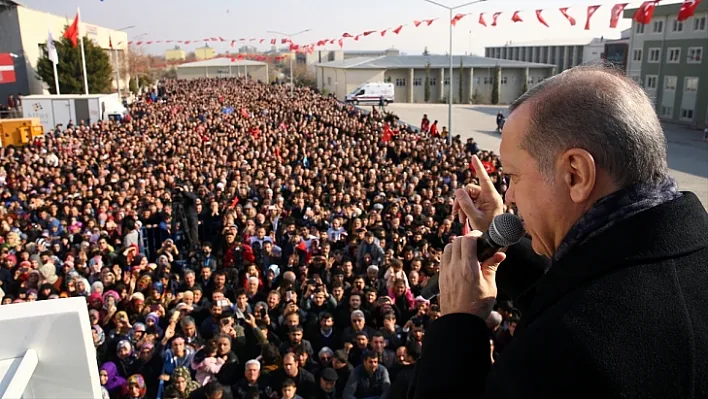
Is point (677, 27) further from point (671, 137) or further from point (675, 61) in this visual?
point (671, 137)

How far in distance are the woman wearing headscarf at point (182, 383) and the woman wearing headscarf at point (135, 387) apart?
0.27 meters

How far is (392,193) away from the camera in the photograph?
1148 centimetres

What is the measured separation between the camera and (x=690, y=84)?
36.3 m

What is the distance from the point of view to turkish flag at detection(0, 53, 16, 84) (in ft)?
110

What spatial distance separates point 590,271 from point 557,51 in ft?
276

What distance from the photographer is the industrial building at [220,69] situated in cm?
7950

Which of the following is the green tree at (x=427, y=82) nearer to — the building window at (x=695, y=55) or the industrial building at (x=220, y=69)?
the building window at (x=695, y=55)

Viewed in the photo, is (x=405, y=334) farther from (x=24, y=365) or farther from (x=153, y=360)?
(x=24, y=365)

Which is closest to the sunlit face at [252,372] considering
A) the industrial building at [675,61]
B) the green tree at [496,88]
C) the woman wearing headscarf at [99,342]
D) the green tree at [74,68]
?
the woman wearing headscarf at [99,342]

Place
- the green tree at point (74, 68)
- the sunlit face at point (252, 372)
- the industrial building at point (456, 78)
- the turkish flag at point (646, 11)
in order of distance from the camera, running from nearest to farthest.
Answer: the sunlit face at point (252, 372)
the turkish flag at point (646, 11)
the green tree at point (74, 68)
the industrial building at point (456, 78)

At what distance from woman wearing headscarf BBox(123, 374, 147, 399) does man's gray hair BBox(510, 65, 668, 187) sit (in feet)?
14.3

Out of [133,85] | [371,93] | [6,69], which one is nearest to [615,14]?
[371,93]

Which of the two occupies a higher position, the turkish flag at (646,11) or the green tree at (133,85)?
the turkish flag at (646,11)

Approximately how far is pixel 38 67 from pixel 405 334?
1524 inches
